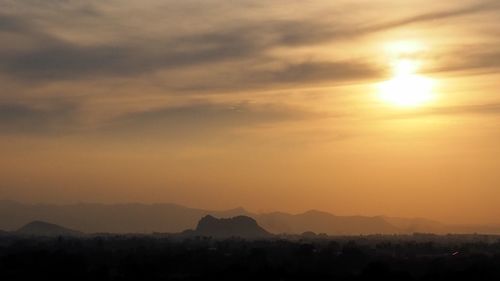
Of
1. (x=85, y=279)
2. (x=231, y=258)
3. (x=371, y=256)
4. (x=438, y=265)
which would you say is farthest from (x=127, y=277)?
(x=371, y=256)

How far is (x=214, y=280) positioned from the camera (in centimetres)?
12175

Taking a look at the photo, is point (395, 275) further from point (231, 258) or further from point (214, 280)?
point (231, 258)

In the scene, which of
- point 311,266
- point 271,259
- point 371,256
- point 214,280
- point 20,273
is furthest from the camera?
point 371,256

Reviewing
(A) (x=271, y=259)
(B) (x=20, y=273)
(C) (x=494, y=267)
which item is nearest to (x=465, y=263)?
(C) (x=494, y=267)

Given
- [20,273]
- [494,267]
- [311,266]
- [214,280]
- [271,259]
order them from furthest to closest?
[271,259], [311,266], [494,267], [20,273], [214,280]

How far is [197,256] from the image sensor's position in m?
183

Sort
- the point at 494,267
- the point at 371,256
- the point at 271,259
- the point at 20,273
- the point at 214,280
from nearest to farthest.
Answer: the point at 214,280 → the point at 20,273 → the point at 494,267 → the point at 271,259 → the point at 371,256

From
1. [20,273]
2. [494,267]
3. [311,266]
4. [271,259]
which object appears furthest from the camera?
[271,259]

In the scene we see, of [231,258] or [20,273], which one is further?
[231,258]

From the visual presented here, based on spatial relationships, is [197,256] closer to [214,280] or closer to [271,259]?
[271,259]

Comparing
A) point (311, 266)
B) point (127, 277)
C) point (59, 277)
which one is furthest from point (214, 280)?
point (311, 266)

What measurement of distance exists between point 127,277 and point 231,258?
5094cm

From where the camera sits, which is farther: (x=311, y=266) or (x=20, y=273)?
(x=311, y=266)

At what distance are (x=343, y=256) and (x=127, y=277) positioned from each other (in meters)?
67.7
